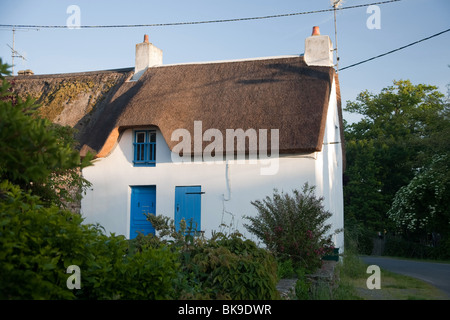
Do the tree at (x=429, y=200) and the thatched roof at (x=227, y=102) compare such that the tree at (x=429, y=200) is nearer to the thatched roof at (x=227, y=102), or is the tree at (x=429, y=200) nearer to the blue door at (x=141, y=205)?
the thatched roof at (x=227, y=102)

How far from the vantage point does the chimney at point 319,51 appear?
13.3 meters

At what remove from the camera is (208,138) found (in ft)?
39.1

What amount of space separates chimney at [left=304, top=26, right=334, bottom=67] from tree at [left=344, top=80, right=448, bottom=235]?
12.5m

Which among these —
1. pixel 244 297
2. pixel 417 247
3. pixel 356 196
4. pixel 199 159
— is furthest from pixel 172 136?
pixel 356 196

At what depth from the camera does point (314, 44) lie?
44.1ft

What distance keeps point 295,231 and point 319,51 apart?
7.12m

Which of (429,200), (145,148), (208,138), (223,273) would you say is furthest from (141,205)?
(429,200)

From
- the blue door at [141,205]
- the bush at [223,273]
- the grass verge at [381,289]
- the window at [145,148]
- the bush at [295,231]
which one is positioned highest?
the window at [145,148]

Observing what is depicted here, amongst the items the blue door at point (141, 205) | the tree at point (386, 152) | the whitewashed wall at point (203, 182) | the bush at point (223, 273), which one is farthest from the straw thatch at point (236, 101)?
the tree at point (386, 152)

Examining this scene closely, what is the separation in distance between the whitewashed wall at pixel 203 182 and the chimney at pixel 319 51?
1.54m

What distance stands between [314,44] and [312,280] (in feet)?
27.0

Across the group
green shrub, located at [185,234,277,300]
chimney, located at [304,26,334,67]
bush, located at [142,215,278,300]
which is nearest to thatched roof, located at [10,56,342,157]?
chimney, located at [304,26,334,67]

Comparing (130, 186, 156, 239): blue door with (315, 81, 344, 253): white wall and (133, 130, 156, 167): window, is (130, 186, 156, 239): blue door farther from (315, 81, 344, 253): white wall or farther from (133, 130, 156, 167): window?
(315, 81, 344, 253): white wall

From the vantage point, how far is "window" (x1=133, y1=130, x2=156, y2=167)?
12.7 metres
